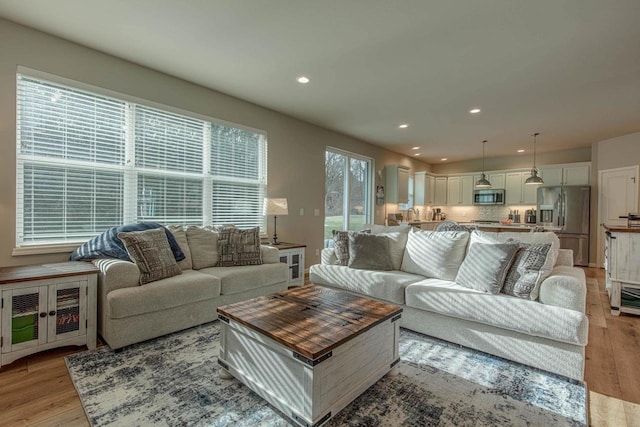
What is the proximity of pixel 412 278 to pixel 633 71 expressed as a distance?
3252 mm

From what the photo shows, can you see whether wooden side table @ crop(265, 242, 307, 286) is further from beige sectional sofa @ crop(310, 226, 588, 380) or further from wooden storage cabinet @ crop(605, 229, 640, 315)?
wooden storage cabinet @ crop(605, 229, 640, 315)

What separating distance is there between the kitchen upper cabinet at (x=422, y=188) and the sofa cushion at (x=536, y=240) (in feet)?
18.0

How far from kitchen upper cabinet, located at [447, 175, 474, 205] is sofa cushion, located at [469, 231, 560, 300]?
612cm

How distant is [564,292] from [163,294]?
3.12 metres

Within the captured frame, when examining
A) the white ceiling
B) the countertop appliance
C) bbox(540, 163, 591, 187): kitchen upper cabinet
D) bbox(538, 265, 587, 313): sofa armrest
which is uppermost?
the white ceiling

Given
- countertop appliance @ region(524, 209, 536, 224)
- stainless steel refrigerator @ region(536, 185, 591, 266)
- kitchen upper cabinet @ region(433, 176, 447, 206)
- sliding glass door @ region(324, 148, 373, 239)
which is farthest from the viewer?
kitchen upper cabinet @ region(433, 176, 447, 206)

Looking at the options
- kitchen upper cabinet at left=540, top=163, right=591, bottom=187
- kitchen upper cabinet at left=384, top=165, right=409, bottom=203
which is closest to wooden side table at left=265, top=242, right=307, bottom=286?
kitchen upper cabinet at left=384, top=165, right=409, bottom=203

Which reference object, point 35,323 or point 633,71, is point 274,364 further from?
point 633,71

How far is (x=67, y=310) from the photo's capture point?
2336 mm

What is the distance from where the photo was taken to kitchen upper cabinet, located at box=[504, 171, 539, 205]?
24.6ft

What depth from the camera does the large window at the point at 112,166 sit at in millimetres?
2742

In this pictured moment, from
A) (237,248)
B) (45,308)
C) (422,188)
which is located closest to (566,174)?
(422,188)

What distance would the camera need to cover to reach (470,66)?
3.15 m

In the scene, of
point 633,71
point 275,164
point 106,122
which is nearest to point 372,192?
point 275,164
